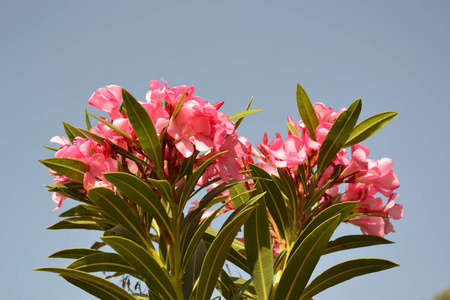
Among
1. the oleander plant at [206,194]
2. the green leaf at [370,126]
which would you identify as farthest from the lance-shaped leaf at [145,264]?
the green leaf at [370,126]

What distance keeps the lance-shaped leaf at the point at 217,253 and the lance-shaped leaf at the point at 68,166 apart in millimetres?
458

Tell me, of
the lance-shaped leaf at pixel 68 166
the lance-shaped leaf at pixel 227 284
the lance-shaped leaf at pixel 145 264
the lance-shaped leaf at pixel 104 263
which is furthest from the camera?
the lance-shaped leaf at pixel 227 284

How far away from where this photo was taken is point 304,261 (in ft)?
4.62

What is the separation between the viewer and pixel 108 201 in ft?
4.50

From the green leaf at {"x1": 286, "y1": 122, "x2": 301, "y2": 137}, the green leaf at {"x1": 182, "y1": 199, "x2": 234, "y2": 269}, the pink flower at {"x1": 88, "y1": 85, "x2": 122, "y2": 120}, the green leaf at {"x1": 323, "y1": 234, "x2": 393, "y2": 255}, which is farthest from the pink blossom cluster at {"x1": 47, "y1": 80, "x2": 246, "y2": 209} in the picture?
the green leaf at {"x1": 323, "y1": 234, "x2": 393, "y2": 255}

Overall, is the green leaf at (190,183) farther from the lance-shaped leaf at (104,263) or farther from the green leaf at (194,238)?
the lance-shaped leaf at (104,263)

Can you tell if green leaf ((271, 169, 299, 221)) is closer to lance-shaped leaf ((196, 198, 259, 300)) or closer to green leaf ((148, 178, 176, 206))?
lance-shaped leaf ((196, 198, 259, 300))

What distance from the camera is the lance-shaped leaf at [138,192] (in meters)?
1.29

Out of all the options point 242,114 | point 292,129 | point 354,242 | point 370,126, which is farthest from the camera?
point 292,129

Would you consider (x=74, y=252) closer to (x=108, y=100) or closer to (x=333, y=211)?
(x=108, y=100)

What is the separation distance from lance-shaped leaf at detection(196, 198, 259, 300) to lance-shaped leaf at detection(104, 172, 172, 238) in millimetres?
182

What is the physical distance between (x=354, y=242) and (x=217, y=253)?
25.5 inches

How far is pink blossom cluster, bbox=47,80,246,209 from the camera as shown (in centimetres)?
135

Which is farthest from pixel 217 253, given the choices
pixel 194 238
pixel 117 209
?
pixel 117 209
